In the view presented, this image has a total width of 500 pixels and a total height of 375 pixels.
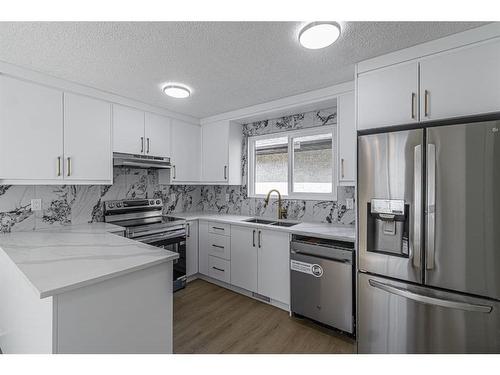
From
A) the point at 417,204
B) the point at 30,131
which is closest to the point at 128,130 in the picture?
the point at 30,131

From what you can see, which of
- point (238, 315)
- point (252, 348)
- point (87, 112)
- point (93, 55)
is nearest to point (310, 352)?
point (252, 348)

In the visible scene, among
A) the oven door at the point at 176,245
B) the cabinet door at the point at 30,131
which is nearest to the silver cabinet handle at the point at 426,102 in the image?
the oven door at the point at 176,245

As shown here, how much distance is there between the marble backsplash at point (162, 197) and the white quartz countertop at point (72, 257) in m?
0.32

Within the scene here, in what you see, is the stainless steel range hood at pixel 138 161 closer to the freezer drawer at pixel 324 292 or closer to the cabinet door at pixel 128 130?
the cabinet door at pixel 128 130

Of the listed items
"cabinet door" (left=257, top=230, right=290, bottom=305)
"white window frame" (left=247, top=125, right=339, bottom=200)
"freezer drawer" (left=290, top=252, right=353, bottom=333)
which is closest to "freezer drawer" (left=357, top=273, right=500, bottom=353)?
"freezer drawer" (left=290, top=252, right=353, bottom=333)

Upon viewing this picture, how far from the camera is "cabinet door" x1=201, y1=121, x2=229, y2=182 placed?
3.29m

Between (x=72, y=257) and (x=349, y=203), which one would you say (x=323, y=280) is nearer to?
(x=349, y=203)

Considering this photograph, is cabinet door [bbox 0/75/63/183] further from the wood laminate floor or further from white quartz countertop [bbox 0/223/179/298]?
the wood laminate floor

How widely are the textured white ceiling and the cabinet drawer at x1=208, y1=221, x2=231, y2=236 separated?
154 cm

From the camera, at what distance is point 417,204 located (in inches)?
Result: 61.4

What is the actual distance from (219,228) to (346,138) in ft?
5.78

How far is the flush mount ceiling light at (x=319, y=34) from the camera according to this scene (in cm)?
140

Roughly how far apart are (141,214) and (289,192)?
1.92 m

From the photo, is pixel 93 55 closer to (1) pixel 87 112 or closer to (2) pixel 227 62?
(1) pixel 87 112
